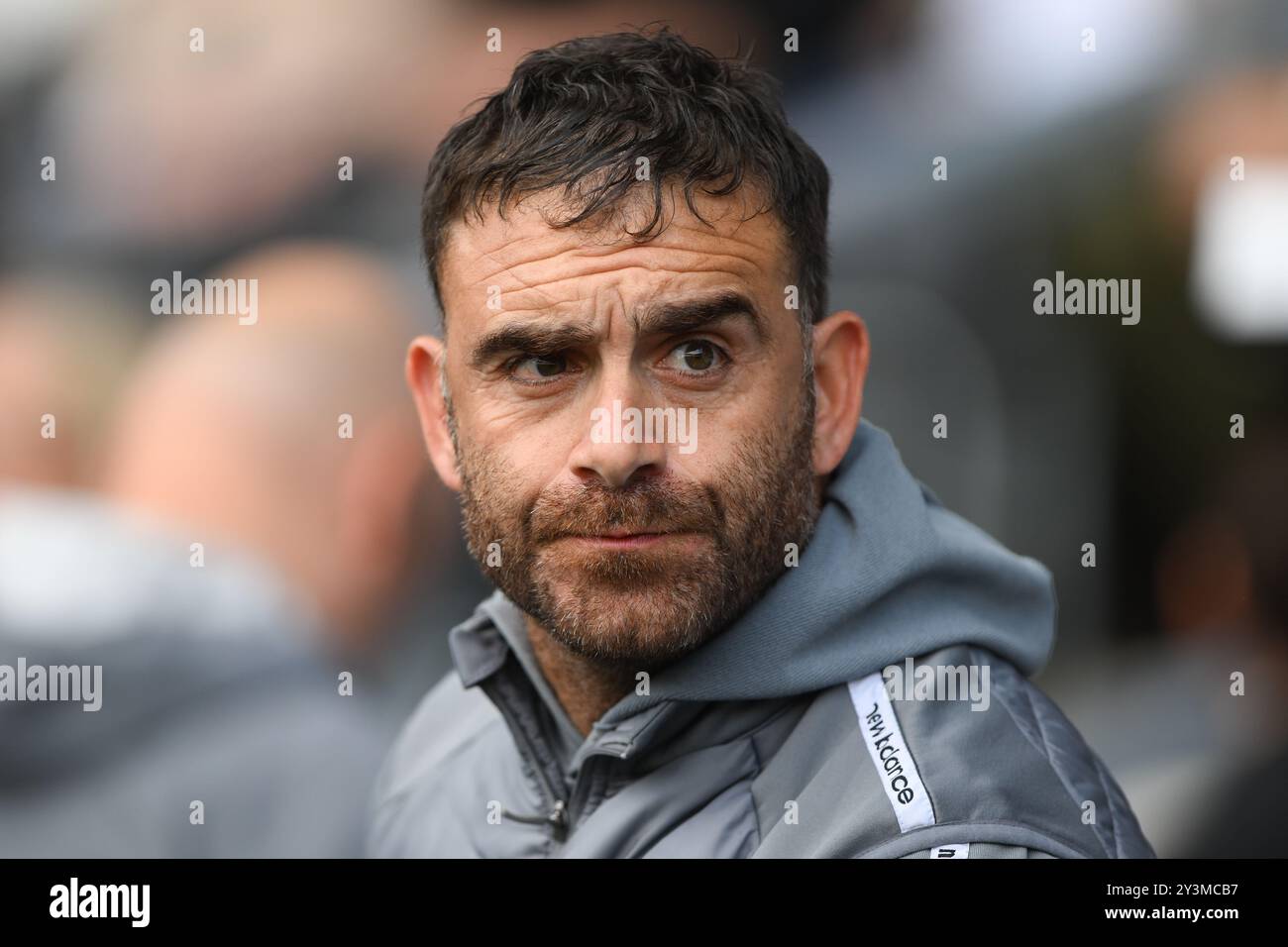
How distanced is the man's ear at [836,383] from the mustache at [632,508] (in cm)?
25

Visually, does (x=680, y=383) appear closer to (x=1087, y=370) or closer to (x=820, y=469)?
(x=820, y=469)

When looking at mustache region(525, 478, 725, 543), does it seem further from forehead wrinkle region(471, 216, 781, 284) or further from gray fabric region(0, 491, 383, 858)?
gray fabric region(0, 491, 383, 858)

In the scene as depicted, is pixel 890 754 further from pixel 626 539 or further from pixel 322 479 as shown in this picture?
pixel 322 479

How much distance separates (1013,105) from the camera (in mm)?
4020

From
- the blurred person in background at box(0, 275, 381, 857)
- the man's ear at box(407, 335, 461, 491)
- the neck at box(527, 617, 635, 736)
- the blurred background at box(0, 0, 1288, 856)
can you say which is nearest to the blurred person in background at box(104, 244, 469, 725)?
the blurred background at box(0, 0, 1288, 856)

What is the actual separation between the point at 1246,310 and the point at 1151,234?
0.36m

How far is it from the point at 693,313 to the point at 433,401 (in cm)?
57

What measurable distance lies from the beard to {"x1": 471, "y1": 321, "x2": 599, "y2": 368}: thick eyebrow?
0.56 feet

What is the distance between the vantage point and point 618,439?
173 centimetres

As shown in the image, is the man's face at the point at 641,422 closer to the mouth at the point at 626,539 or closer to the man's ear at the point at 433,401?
the mouth at the point at 626,539

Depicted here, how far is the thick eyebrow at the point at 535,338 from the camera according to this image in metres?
1.79

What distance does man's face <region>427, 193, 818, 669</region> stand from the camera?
178 cm

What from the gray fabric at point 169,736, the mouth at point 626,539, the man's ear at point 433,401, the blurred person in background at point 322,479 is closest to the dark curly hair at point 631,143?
the man's ear at point 433,401

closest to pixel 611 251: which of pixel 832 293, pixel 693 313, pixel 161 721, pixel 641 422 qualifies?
pixel 693 313
